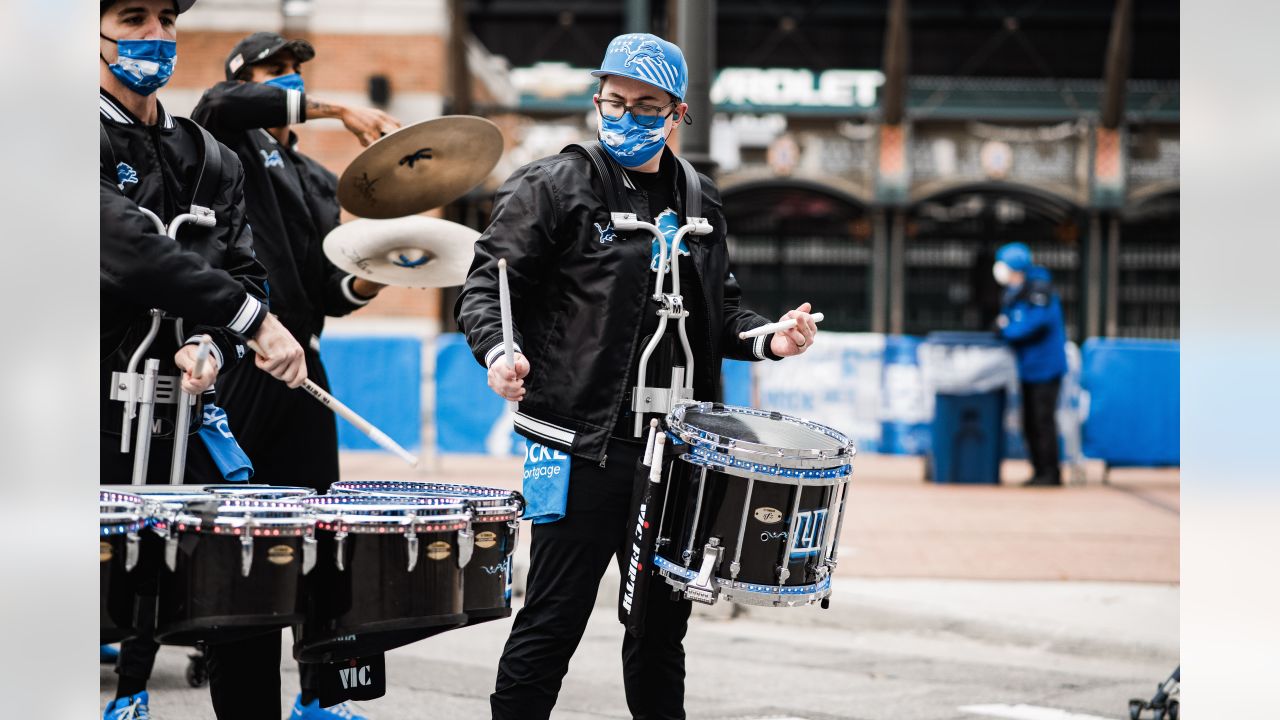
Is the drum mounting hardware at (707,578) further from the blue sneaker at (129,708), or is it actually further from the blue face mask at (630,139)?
the blue sneaker at (129,708)

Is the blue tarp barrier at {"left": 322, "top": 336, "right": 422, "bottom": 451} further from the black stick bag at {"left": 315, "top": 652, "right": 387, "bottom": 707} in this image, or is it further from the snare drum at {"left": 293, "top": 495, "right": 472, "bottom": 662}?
the snare drum at {"left": 293, "top": 495, "right": 472, "bottom": 662}

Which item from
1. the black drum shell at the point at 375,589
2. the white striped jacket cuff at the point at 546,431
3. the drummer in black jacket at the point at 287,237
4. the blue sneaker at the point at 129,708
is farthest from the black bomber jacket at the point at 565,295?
the blue sneaker at the point at 129,708

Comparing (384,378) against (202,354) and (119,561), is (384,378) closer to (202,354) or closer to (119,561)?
(202,354)

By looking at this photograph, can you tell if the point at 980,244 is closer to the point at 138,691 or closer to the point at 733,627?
the point at 733,627

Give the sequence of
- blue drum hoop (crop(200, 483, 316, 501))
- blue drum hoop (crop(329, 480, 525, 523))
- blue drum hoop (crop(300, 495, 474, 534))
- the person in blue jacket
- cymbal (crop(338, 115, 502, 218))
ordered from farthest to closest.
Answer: the person in blue jacket → cymbal (crop(338, 115, 502, 218)) → blue drum hoop (crop(329, 480, 525, 523)) → blue drum hoop (crop(200, 483, 316, 501)) → blue drum hoop (crop(300, 495, 474, 534))

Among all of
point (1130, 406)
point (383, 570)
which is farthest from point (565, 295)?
point (1130, 406)

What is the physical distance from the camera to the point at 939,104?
70.8 ft

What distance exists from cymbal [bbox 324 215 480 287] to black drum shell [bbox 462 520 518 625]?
1573mm

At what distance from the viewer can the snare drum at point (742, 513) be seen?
149 inches

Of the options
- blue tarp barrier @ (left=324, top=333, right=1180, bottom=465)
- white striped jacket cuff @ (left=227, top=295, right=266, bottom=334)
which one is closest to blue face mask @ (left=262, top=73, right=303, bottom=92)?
white striped jacket cuff @ (left=227, top=295, right=266, bottom=334)

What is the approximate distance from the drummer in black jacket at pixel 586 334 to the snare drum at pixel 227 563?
2.79 feet

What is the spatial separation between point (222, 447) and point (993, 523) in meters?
7.82

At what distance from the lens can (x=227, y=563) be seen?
10.4 ft

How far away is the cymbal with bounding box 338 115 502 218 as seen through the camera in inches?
184
